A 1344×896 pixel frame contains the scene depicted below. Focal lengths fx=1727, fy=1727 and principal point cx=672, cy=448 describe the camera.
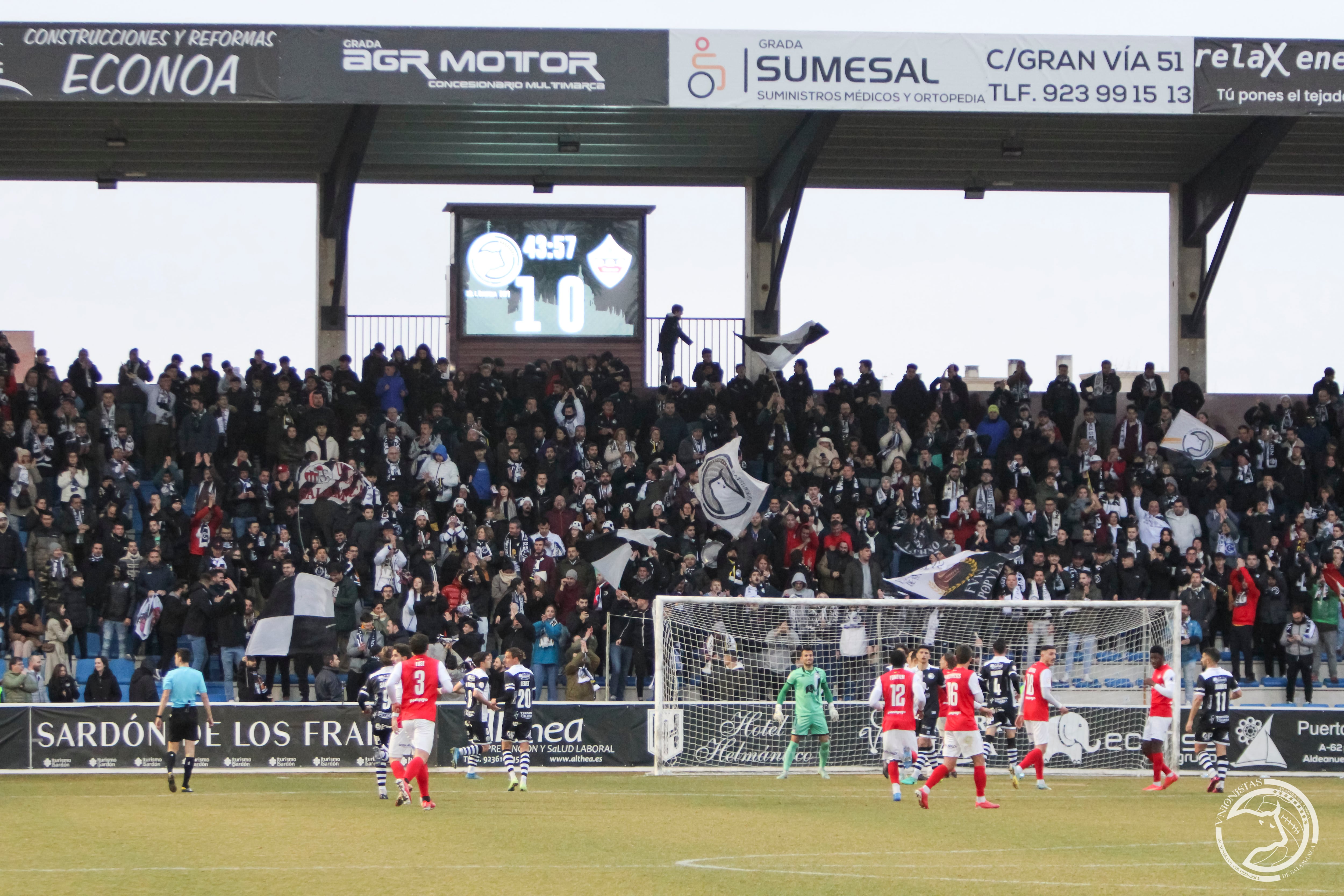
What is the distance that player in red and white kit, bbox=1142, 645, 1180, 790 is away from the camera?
817 inches

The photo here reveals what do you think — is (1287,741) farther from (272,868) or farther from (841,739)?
(272,868)

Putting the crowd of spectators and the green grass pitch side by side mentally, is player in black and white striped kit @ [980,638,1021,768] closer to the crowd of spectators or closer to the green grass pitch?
the green grass pitch

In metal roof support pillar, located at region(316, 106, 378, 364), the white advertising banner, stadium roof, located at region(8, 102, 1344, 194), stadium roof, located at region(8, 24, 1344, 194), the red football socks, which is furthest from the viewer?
metal roof support pillar, located at region(316, 106, 378, 364)

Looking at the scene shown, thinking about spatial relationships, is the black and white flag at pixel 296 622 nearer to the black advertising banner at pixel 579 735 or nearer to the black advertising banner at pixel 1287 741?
the black advertising banner at pixel 579 735

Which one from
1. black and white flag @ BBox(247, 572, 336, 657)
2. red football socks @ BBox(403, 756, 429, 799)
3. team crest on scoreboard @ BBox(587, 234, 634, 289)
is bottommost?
red football socks @ BBox(403, 756, 429, 799)

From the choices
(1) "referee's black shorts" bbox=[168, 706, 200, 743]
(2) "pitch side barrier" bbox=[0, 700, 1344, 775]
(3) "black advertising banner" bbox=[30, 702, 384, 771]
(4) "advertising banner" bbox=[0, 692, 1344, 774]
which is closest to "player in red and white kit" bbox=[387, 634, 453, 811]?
(1) "referee's black shorts" bbox=[168, 706, 200, 743]

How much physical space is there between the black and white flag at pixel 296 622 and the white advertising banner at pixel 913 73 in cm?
929

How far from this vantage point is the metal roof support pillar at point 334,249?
29641 millimetres

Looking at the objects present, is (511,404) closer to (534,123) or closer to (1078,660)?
(534,123)

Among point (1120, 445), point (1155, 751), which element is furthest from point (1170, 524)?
point (1155, 751)

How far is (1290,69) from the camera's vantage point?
27016 mm

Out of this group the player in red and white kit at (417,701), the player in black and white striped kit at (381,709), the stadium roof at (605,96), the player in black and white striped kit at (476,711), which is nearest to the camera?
the player in red and white kit at (417,701)

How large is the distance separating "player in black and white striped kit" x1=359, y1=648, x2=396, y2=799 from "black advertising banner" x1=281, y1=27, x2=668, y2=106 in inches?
373

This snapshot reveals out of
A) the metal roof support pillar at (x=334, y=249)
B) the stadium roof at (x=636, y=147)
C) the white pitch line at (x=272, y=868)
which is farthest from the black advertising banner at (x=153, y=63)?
the white pitch line at (x=272, y=868)
